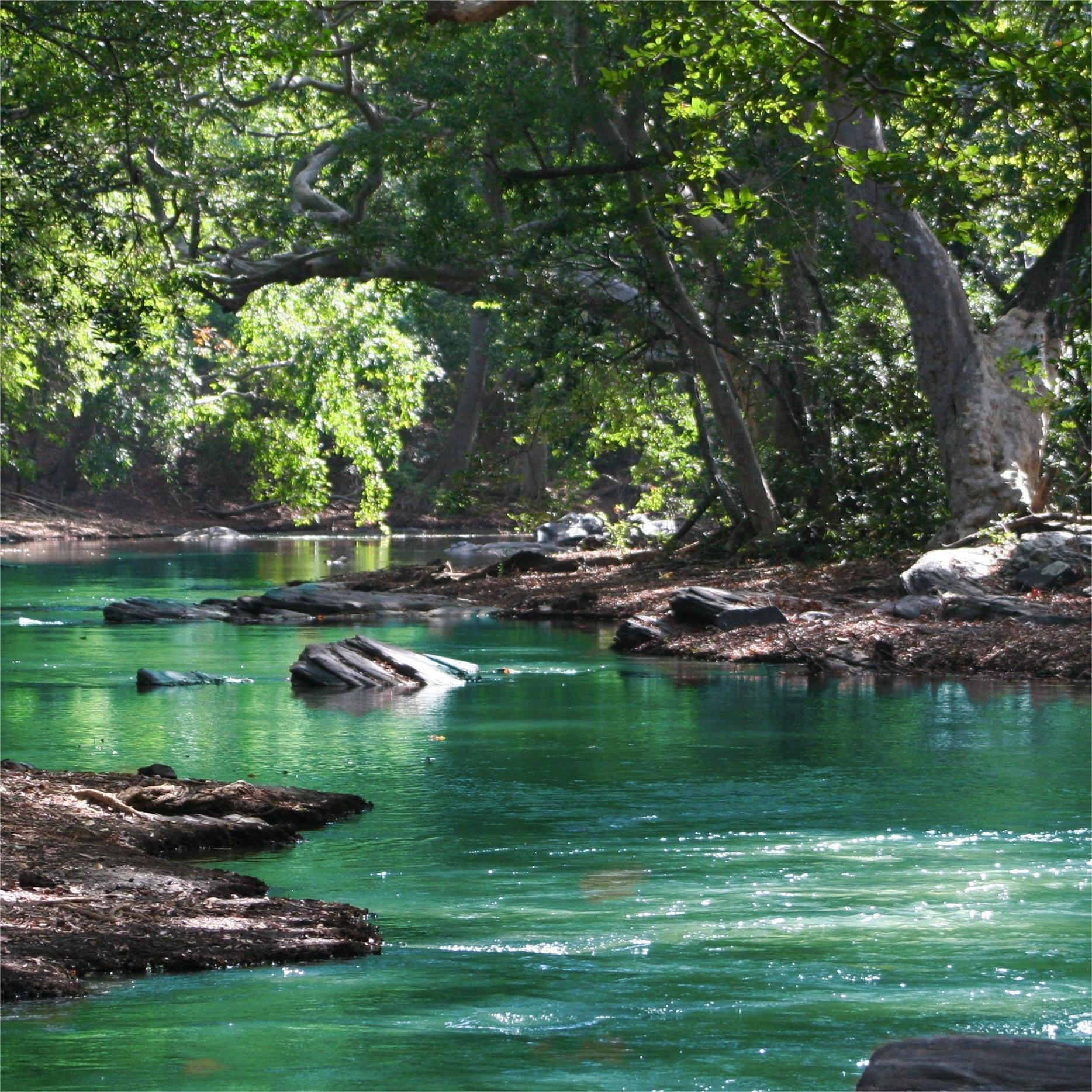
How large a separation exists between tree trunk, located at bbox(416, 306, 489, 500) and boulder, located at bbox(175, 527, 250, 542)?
584cm

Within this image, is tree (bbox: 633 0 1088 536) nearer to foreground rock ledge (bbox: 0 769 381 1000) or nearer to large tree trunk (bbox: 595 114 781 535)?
large tree trunk (bbox: 595 114 781 535)

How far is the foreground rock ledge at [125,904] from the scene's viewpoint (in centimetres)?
586

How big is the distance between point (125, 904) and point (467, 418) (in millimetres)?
45288

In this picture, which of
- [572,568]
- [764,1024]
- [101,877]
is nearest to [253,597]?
[572,568]

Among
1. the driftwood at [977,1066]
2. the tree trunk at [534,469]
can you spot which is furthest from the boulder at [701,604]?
the tree trunk at [534,469]

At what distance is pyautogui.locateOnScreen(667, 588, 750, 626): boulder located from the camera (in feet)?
62.2

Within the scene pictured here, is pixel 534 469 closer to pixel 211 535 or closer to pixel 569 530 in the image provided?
pixel 569 530

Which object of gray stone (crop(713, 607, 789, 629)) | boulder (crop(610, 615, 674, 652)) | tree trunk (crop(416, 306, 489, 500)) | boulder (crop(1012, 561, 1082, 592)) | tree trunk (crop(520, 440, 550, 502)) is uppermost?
tree trunk (crop(416, 306, 489, 500))

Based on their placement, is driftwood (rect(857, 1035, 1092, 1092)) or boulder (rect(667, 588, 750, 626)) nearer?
driftwood (rect(857, 1035, 1092, 1092))

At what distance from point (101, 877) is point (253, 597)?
53.8 feet

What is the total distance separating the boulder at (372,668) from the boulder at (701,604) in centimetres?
358

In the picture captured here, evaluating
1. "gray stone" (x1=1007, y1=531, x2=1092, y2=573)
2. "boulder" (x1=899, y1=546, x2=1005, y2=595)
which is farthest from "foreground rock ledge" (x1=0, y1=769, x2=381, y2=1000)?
"gray stone" (x1=1007, y1=531, x2=1092, y2=573)

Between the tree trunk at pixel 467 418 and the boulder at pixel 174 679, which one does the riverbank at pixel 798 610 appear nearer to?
the boulder at pixel 174 679

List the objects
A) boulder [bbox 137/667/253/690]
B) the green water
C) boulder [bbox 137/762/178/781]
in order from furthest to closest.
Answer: boulder [bbox 137/667/253/690]
boulder [bbox 137/762/178/781]
the green water
